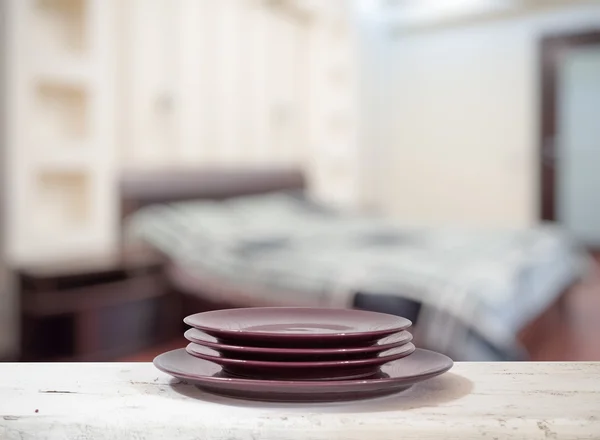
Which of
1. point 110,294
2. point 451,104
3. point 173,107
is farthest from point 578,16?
point 110,294

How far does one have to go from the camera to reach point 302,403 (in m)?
Result: 0.60

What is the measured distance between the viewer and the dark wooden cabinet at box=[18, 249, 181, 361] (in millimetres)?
2562

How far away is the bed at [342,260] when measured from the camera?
214 cm

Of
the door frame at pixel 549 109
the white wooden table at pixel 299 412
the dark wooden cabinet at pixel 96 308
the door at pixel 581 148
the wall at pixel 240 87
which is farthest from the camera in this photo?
the door at pixel 581 148

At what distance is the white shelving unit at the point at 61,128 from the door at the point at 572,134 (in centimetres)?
422

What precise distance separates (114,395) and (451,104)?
6.33 meters

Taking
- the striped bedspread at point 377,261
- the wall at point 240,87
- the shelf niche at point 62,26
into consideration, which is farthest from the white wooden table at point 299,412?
the wall at point 240,87

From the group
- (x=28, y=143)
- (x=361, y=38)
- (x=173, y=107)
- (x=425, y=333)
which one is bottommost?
(x=425, y=333)

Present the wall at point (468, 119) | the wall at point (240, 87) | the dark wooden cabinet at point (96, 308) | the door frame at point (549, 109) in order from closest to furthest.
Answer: the dark wooden cabinet at point (96, 308), the wall at point (240, 87), the door frame at point (549, 109), the wall at point (468, 119)

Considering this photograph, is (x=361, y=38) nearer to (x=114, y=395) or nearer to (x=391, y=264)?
(x=391, y=264)

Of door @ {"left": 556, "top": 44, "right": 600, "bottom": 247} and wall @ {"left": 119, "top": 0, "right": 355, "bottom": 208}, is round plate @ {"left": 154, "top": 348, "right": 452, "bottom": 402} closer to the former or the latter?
wall @ {"left": 119, "top": 0, "right": 355, "bottom": 208}

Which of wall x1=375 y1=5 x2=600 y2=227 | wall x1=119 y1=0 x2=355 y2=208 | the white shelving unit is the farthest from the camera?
wall x1=375 y1=5 x2=600 y2=227

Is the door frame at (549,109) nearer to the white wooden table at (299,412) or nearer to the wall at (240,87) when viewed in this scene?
the wall at (240,87)

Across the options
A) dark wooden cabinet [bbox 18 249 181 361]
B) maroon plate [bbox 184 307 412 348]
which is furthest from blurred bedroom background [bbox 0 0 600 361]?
maroon plate [bbox 184 307 412 348]
